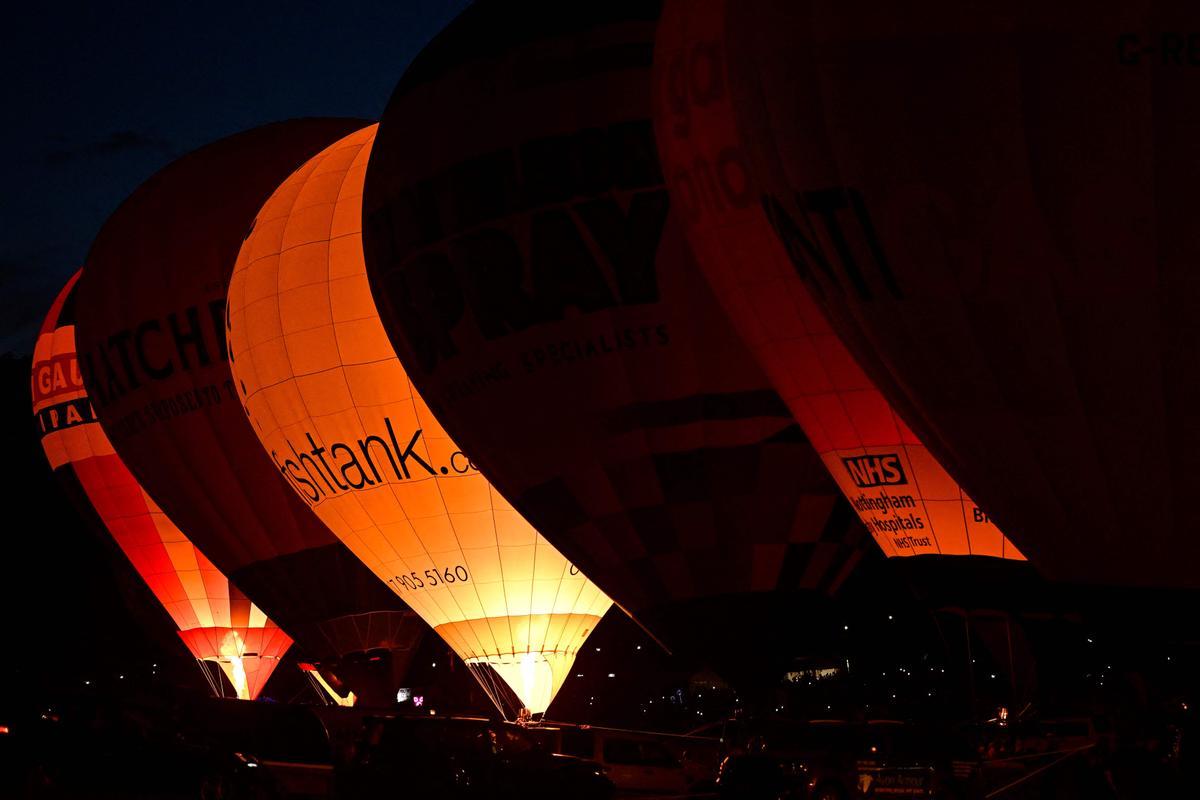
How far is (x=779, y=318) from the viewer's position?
12359mm

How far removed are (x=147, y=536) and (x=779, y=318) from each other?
13471mm

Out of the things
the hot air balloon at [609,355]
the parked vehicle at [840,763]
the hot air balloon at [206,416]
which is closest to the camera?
the parked vehicle at [840,763]

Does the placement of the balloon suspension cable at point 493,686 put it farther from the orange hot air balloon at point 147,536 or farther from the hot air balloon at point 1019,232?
the hot air balloon at point 1019,232

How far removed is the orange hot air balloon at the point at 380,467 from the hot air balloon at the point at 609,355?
172 cm

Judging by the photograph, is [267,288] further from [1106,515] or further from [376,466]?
[1106,515]

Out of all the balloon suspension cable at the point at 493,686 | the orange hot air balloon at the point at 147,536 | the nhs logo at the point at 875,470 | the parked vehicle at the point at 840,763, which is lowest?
the parked vehicle at the point at 840,763

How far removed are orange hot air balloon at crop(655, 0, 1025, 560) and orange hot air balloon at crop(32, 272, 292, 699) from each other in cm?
1165

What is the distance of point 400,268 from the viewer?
14.6 metres

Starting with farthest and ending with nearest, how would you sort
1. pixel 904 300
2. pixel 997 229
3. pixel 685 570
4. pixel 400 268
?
pixel 400 268 → pixel 685 570 → pixel 904 300 → pixel 997 229

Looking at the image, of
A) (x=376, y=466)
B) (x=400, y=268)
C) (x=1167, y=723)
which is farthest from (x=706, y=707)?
(x=1167, y=723)

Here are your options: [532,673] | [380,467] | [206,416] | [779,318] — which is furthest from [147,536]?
[779,318]

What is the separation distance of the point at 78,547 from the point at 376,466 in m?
21.5

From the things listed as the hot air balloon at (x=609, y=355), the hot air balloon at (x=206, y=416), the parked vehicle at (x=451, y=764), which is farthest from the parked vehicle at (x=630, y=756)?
the hot air balloon at (x=206, y=416)

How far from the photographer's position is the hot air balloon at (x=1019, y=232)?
8.88 metres
